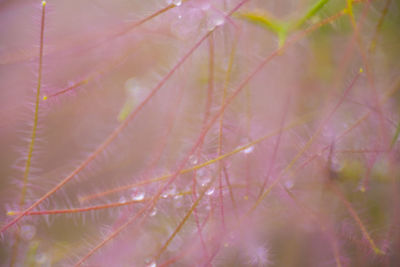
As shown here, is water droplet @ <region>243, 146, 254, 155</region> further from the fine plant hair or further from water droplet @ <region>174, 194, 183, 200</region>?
water droplet @ <region>174, 194, 183, 200</region>

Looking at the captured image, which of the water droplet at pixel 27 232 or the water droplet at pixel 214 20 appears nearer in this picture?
the water droplet at pixel 214 20

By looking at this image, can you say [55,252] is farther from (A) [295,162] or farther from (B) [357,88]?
(B) [357,88]

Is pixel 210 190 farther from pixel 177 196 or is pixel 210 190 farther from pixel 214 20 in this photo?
pixel 214 20

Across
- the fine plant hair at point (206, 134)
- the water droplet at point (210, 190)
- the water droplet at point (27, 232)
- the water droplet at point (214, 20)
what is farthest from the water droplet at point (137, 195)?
the water droplet at point (214, 20)

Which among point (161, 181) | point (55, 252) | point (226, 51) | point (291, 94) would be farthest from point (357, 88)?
point (55, 252)

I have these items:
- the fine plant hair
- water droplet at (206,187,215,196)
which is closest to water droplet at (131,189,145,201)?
the fine plant hair

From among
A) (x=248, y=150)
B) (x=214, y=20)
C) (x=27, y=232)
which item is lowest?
(x=27, y=232)

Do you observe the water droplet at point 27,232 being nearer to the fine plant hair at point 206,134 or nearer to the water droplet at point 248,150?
the fine plant hair at point 206,134

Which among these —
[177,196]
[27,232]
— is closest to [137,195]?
[177,196]
